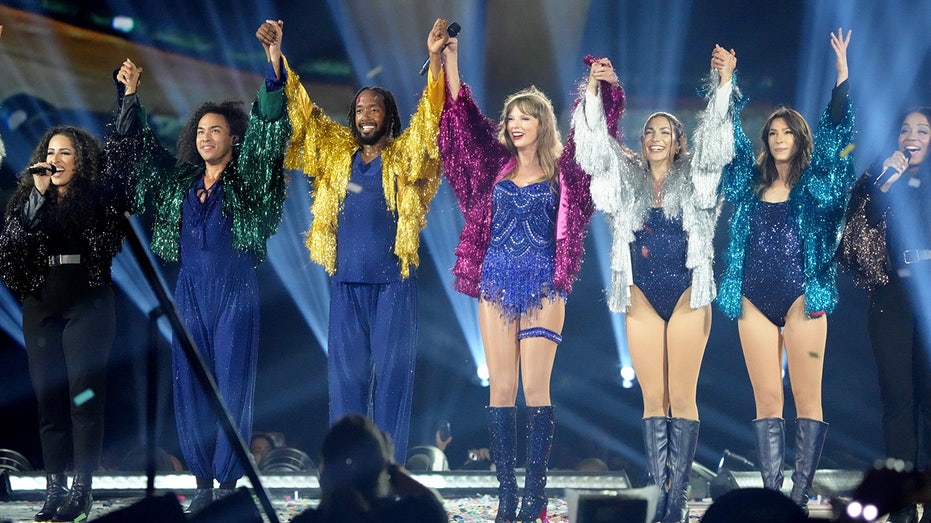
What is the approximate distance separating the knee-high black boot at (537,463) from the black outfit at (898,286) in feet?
4.72

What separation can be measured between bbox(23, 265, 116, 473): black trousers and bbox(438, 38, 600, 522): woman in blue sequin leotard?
1557 mm

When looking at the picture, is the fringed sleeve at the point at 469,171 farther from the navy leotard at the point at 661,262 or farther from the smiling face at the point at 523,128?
the navy leotard at the point at 661,262

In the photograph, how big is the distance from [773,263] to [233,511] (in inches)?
104

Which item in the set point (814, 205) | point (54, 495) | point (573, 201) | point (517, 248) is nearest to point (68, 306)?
point (54, 495)

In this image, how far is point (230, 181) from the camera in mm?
4797

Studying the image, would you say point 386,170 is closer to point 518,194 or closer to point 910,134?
point 518,194

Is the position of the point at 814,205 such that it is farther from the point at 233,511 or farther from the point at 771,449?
the point at 233,511

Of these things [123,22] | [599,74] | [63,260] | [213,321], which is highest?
[123,22]

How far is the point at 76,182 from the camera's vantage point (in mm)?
4859

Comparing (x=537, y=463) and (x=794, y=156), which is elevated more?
(x=794, y=156)

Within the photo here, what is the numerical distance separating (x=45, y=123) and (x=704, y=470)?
13.4 ft

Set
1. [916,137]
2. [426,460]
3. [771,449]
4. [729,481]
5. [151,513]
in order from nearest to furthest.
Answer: [151,513]
[771,449]
[916,137]
[729,481]
[426,460]

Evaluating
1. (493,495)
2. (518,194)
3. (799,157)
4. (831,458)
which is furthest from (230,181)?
(831,458)

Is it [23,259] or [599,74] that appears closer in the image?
[599,74]
